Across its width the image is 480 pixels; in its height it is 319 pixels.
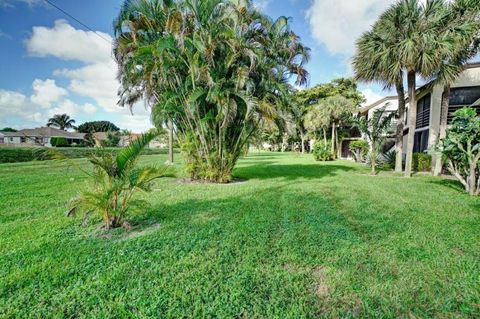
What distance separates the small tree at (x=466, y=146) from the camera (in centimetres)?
725

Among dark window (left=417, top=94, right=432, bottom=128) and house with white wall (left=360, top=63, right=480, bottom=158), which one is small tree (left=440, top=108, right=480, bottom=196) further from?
dark window (left=417, top=94, right=432, bottom=128)

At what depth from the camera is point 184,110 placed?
345 inches

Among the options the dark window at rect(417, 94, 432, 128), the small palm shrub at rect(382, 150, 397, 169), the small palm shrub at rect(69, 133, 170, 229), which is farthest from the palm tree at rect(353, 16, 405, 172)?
the small palm shrub at rect(69, 133, 170, 229)

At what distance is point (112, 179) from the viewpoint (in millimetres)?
4109

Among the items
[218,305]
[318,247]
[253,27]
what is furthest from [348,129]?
[218,305]

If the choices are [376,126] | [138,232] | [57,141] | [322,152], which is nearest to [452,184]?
[376,126]

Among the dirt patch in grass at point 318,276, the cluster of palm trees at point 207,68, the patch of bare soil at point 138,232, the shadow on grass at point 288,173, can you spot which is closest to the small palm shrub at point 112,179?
the patch of bare soil at point 138,232

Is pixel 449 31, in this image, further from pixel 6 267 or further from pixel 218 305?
pixel 6 267

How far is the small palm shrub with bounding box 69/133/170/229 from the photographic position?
405 cm

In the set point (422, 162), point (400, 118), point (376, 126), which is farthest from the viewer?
point (422, 162)

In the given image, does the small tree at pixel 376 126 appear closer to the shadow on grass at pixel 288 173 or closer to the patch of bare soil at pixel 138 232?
the shadow on grass at pixel 288 173

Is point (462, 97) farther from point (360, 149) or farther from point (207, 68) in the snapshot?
point (207, 68)

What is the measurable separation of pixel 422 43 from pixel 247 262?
1128cm

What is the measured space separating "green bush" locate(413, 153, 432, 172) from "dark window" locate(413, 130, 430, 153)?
1.64 m
